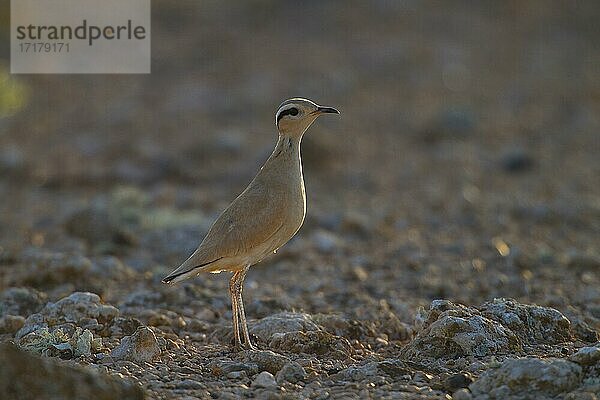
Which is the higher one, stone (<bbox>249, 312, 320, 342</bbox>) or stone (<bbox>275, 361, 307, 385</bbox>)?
stone (<bbox>249, 312, 320, 342</bbox>)

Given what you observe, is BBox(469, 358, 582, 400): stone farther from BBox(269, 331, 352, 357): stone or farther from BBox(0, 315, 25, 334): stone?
BBox(0, 315, 25, 334): stone

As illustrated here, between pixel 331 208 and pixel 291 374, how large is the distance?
5.77 metres

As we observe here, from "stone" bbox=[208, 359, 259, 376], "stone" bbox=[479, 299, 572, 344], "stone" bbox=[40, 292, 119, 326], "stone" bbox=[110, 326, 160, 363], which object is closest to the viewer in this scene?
"stone" bbox=[208, 359, 259, 376]

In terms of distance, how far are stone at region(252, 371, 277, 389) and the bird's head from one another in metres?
1.70

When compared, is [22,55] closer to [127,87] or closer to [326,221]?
[127,87]

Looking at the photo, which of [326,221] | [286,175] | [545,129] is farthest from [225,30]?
[286,175]

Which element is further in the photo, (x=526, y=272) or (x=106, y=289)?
(x=526, y=272)

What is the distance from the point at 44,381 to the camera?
3.85 meters

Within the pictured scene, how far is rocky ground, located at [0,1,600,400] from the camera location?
501cm

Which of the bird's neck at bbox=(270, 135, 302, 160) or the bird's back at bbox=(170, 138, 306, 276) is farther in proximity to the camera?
the bird's neck at bbox=(270, 135, 302, 160)

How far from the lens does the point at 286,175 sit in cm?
564

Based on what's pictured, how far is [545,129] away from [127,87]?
776 cm

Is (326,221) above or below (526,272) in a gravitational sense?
above

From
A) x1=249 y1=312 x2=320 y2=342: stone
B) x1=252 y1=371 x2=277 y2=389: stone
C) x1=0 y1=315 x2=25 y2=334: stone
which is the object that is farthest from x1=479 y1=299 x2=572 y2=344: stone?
x1=0 y1=315 x2=25 y2=334: stone
